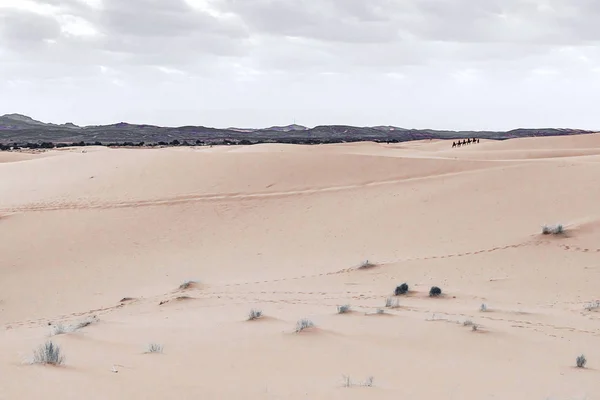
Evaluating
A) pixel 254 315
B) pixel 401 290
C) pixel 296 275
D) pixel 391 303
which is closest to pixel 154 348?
pixel 254 315

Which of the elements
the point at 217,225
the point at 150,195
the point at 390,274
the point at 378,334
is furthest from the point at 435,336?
the point at 150,195

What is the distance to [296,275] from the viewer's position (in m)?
13.6

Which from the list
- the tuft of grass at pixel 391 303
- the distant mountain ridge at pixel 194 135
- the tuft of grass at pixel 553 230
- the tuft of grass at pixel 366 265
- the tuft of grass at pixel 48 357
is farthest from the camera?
the distant mountain ridge at pixel 194 135

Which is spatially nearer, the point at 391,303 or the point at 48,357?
the point at 48,357

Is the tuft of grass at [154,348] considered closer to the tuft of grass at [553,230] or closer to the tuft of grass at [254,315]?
the tuft of grass at [254,315]

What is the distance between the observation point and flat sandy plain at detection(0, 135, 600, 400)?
19.6 feet

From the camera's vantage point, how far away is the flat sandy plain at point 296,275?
19.6ft

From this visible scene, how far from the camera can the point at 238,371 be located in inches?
234

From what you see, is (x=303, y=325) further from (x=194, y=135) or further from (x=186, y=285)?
(x=194, y=135)

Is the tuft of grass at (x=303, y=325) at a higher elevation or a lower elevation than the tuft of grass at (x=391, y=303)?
higher

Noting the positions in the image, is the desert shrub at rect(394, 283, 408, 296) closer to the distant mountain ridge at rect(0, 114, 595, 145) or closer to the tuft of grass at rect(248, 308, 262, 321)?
the tuft of grass at rect(248, 308, 262, 321)

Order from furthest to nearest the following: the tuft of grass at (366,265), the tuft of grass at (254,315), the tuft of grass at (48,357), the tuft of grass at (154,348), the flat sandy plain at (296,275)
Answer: the tuft of grass at (366,265) → the tuft of grass at (254,315) → the tuft of grass at (154,348) → the flat sandy plain at (296,275) → the tuft of grass at (48,357)

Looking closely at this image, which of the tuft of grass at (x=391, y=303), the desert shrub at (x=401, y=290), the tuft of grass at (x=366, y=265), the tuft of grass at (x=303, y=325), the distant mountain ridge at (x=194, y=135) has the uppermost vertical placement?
the distant mountain ridge at (x=194, y=135)

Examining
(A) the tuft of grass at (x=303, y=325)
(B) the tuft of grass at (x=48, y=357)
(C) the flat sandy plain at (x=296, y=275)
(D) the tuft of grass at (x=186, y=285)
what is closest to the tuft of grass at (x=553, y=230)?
(C) the flat sandy plain at (x=296, y=275)
